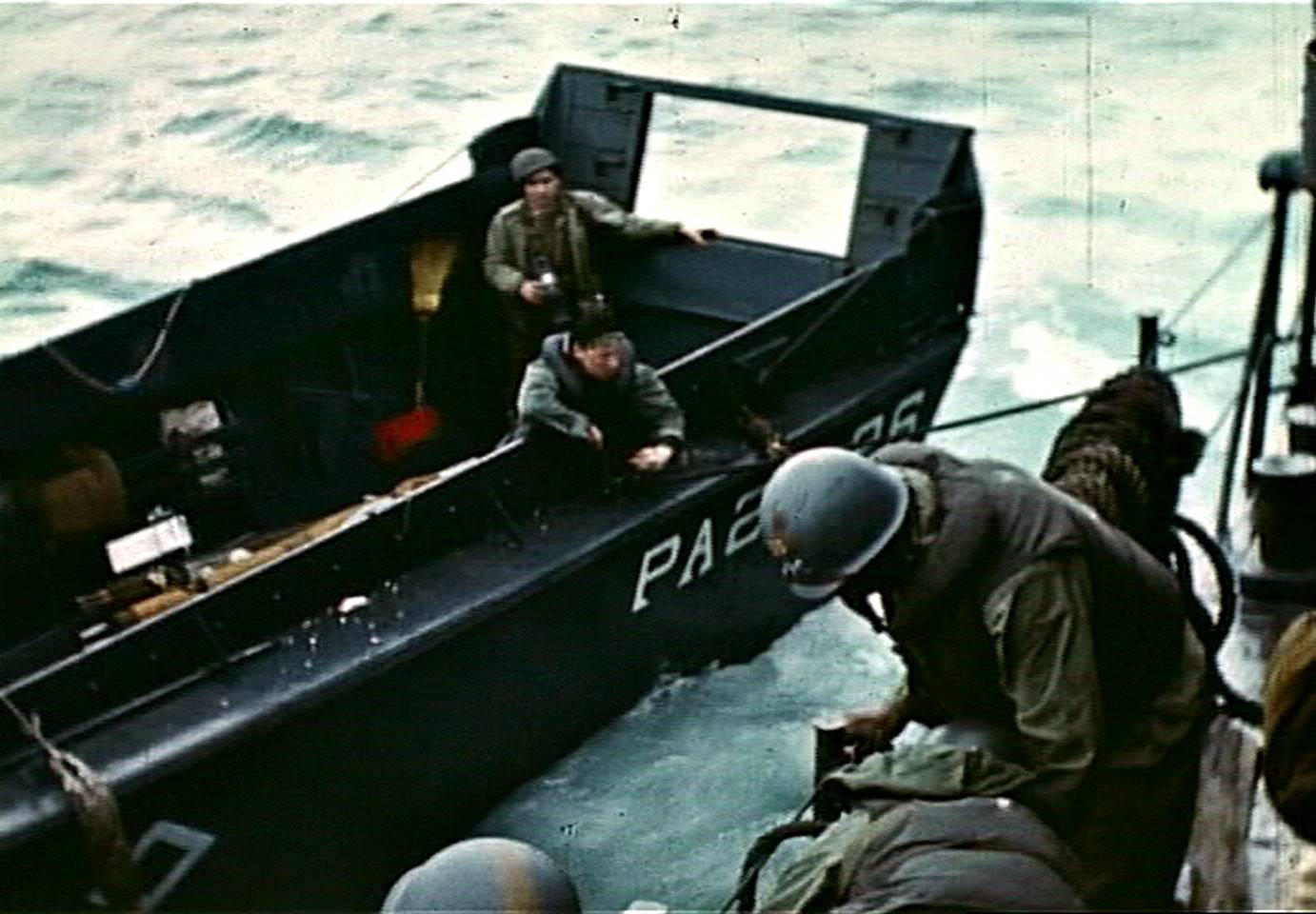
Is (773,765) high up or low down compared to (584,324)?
down

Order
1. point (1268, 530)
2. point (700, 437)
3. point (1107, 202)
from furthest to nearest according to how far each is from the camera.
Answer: point (1107, 202) < point (700, 437) < point (1268, 530)

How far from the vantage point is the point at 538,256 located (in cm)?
945

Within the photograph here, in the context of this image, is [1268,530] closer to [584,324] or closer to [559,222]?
[584,324]

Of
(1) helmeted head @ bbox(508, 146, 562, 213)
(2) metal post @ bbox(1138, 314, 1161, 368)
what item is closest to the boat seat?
(1) helmeted head @ bbox(508, 146, 562, 213)

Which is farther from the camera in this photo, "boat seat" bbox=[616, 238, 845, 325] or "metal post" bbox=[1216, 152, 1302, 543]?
"boat seat" bbox=[616, 238, 845, 325]

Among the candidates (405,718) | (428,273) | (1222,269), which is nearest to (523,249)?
(428,273)

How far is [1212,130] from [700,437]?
12678 mm

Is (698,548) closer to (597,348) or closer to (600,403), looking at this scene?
(600,403)

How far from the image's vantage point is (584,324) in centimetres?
772

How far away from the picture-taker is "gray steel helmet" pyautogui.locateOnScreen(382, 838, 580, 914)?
10.8ft

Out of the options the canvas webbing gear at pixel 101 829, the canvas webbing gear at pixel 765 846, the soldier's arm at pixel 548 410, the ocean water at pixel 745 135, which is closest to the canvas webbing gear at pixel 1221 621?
the canvas webbing gear at pixel 765 846

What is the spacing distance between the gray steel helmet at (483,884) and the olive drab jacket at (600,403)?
4.13m

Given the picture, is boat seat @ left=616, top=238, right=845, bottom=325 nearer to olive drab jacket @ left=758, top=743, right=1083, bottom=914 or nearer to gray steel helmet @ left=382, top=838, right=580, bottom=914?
olive drab jacket @ left=758, top=743, right=1083, bottom=914

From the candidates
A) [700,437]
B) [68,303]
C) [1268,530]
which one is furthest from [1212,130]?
[1268,530]
